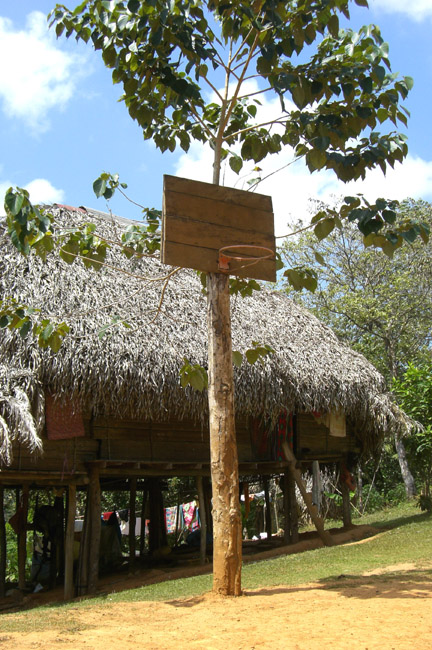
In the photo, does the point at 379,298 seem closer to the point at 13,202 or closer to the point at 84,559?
the point at 84,559

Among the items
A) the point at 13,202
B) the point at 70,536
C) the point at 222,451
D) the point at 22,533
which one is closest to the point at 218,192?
the point at 13,202

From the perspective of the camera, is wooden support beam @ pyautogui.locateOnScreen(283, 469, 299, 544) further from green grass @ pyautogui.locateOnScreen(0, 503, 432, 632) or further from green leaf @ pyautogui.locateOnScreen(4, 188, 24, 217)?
green leaf @ pyautogui.locateOnScreen(4, 188, 24, 217)

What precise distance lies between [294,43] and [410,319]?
12.8m

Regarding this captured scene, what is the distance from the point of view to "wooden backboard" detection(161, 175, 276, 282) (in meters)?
5.62

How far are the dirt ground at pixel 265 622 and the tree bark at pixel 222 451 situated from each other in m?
0.22

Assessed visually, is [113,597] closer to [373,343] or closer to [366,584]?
[366,584]

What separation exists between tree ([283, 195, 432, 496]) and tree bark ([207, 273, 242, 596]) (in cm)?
1145

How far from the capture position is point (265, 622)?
421 cm

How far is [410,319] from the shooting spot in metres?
17.5

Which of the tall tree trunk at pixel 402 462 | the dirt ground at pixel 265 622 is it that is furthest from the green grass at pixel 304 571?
the tall tree trunk at pixel 402 462

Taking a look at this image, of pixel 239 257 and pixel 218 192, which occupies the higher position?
pixel 218 192

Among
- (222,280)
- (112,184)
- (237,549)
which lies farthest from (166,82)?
(237,549)

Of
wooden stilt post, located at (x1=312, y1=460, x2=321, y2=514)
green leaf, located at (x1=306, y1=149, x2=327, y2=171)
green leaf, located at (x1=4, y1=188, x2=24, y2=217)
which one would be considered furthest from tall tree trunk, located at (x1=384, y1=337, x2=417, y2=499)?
green leaf, located at (x1=4, y1=188, x2=24, y2=217)

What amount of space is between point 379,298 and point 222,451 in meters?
12.7
